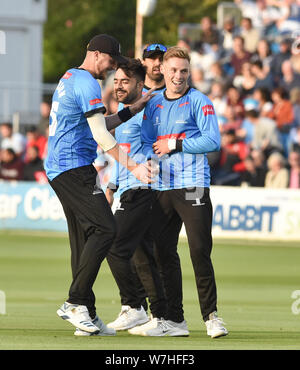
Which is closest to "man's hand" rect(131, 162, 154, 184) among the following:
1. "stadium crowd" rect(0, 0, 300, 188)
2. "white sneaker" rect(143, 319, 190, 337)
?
"white sneaker" rect(143, 319, 190, 337)

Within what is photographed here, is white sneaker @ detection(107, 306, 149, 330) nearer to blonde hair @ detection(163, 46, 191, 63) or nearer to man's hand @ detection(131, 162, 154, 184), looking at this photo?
man's hand @ detection(131, 162, 154, 184)

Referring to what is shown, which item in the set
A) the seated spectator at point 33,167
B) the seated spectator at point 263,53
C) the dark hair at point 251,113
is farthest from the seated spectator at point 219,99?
the seated spectator at point 33,167

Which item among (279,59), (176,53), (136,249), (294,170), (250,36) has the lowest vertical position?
(136,249)

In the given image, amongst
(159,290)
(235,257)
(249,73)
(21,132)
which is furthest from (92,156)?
(21,132)

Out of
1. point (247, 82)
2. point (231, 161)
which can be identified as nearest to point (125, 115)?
point (231, 161)

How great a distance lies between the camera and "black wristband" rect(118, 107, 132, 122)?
1008 cm

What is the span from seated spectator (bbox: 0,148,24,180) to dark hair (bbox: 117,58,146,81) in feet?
48.1

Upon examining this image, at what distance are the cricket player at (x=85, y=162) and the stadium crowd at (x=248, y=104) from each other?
1308cm

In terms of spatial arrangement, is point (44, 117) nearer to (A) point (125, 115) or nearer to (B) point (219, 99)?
(B) point (219, 99)

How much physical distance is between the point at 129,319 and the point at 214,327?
1.06 meters

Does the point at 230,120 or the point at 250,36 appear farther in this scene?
the point at 250,36

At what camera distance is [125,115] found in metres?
10.1

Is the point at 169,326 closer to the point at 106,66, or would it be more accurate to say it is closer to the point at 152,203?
the point at 152,203

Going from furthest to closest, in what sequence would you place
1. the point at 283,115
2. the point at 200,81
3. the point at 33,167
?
the point at 200,81 < the point at 33,167 < the point at 283,115
